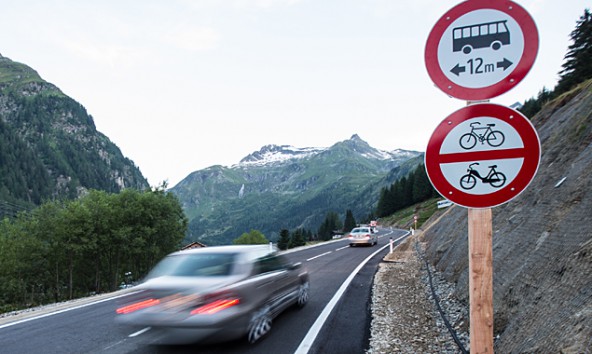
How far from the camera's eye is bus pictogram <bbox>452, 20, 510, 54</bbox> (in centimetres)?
228

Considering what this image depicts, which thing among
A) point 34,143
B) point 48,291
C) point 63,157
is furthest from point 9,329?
point 34,143

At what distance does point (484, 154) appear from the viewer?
2.23 metres

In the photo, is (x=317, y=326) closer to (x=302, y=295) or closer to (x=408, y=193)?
(x=302, y=295)

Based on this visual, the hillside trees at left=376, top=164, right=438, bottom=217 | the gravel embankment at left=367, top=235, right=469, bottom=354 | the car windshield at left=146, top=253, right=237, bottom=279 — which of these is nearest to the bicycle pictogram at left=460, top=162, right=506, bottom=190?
the gravel embankment at left=367, top=235, right=469, bottom=354

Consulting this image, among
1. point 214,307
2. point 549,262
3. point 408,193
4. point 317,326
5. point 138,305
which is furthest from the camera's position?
point 408,193

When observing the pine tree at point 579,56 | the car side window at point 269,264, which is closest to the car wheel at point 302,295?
the car side window at point 269,264

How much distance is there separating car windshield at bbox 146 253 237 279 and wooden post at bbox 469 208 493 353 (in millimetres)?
4255

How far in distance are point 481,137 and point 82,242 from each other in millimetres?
47663

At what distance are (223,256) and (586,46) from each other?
38.2m

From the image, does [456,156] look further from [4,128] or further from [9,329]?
[4,128]

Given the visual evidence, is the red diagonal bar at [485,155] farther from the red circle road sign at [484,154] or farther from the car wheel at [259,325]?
the car wheel at [259,325]

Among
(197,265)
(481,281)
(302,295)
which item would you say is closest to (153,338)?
(197,265)

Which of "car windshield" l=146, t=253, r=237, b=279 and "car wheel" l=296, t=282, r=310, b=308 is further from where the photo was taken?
"car wheel" l=296, t=282, r=310, b=308

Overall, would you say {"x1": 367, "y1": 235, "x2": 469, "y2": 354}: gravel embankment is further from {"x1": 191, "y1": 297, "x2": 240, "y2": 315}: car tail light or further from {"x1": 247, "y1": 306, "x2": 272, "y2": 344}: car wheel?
{"x1": 191, "y1": 297, "x2": 240, "y2": 315}: car tail light
